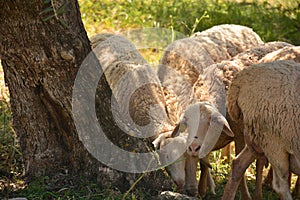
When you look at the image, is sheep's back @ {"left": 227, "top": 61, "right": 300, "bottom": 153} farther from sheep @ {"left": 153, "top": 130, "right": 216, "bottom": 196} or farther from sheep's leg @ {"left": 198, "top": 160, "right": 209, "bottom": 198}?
sheep's leg @ {"left": 198, "top": 160, "right": 209, "bottom": 198}

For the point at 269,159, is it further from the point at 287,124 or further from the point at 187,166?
the point at 187,166

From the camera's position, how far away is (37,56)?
428 cm

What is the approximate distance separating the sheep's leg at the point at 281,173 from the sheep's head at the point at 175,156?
746mm

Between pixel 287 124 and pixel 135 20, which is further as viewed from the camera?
pixel 135 20

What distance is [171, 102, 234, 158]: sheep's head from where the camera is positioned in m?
4.68

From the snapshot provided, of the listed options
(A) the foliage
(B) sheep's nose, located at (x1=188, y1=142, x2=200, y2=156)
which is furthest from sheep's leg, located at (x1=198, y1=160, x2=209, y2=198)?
(A) the foliage

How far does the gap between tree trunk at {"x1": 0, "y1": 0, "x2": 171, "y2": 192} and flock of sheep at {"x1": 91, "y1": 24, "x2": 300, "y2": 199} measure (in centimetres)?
39

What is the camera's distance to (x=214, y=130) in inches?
185

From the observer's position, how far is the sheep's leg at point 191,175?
4.83m

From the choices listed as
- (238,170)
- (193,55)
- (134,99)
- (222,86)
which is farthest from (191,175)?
(193,55)

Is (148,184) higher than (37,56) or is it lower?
lower


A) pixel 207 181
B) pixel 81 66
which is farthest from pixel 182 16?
pixel 81 66

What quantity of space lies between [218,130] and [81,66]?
1.13 meters

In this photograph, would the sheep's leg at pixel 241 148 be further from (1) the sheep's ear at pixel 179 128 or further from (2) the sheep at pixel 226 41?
(2) the sheep at pixel 226 41
